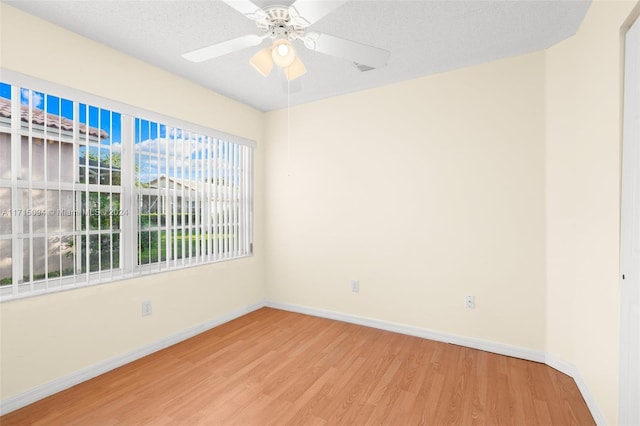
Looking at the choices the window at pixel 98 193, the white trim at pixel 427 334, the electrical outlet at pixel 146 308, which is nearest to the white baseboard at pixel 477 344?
the white trim at pixel 427 334

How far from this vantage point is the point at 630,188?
1.47 m

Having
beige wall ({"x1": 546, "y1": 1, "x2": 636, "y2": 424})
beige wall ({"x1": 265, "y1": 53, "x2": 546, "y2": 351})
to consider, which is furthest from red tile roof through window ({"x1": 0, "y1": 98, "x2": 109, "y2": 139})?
beige wall ({"x1": 546, "y1": 1, "x2": 636, "y2": 424})

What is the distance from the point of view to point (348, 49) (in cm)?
161

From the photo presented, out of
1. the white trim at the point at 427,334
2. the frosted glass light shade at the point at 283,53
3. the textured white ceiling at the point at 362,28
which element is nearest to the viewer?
the frosted glass light shade at the point at 283,53

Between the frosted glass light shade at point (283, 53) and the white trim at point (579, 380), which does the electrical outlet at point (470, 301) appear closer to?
the white trim at point (579, 380)

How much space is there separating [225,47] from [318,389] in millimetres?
2280

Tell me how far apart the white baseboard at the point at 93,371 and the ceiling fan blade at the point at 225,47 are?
7.67ft

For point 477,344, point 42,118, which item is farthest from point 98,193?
point 477,344

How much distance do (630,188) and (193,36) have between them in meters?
2.81

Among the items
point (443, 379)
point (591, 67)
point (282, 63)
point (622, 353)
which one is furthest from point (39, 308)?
point (591, 67)

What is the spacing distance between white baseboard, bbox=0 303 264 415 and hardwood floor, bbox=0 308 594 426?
0.05 metres

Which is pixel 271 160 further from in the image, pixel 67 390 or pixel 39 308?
pixel 67 390

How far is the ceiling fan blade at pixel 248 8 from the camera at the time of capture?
1313 millimetres

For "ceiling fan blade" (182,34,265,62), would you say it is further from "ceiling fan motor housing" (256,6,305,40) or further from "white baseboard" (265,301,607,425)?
"white baseboard" (265,301,607,425)
